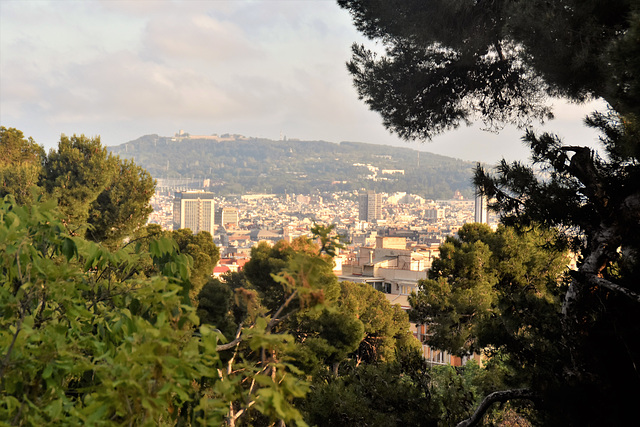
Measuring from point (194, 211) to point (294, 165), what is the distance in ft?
147

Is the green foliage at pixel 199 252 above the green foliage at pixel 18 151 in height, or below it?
below

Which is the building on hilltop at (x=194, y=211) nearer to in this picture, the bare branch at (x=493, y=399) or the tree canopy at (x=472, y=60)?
the tree canopy at (x=472, y=60)

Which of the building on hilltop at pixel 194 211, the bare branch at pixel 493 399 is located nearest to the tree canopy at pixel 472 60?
the bare branch at pixel 493 399

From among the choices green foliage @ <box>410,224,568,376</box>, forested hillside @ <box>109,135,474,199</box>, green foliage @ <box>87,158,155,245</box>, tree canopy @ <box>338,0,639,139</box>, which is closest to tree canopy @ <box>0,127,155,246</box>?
green foliage @ <box>87,158,155,245</box>

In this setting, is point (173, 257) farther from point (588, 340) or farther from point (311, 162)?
point (311, 162)

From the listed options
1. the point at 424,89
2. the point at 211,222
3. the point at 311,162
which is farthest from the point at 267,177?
the point at 424,89

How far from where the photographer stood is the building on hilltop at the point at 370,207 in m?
129

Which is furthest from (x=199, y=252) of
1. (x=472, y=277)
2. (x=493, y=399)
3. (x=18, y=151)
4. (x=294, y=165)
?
(x=294, y=165)

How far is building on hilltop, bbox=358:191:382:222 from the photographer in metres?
129

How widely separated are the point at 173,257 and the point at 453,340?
9147 millimetres

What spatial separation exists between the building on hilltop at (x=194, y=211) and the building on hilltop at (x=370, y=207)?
3256 cm

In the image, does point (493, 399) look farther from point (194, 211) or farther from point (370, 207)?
point (194, 211)

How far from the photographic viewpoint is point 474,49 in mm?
5227

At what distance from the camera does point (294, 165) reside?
559 feet
